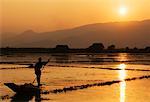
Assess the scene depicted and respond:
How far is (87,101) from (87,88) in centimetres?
514

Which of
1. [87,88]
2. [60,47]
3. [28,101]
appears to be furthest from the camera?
[60,47]

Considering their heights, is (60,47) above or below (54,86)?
above

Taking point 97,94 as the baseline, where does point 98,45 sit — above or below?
above

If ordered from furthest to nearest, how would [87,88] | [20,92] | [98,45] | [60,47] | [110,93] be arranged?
[98,45] → [60,47] → [87,88] → [110,93] → [20,92]

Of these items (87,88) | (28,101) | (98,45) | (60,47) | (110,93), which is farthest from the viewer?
(98,45)

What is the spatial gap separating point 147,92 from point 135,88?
7.34 ft

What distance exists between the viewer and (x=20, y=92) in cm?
1941

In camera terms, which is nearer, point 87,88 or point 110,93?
point 110,93

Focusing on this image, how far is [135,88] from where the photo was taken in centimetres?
2338

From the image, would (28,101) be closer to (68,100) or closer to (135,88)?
(68,100)

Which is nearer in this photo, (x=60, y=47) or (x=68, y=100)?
(x=68, y=100)

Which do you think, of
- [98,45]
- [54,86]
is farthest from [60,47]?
[54,86]

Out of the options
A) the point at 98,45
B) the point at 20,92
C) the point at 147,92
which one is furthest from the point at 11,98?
the point at 98,45

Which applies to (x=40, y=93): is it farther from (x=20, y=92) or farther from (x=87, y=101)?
(x=87, y=101)
